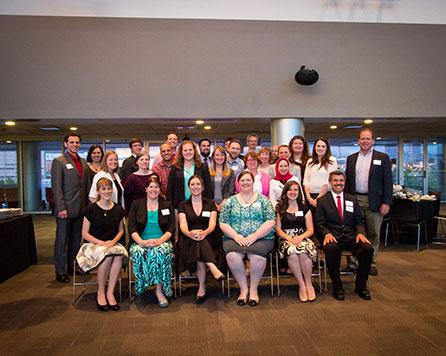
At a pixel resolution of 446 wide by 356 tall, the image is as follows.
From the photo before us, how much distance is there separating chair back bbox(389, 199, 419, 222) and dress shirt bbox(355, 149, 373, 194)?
1.78m

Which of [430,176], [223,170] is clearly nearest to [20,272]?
[223,170]

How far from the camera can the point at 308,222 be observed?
11.5ft

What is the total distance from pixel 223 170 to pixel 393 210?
333 cm

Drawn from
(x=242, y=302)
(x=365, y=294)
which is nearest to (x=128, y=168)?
(x=242, y=302)

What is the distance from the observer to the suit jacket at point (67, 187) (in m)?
3.85

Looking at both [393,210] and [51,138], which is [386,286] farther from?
[51,138]

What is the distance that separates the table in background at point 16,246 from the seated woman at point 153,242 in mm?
1790

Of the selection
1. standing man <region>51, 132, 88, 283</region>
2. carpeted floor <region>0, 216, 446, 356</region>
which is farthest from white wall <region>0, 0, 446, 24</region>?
carpeted floor <region>0, 216, 446, 356</region>

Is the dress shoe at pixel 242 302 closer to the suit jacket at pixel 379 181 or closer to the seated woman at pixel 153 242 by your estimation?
the seated woman at pixel 153 242

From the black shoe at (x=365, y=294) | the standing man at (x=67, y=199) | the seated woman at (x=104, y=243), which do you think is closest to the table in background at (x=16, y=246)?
the standing man at (x=67, y=199)

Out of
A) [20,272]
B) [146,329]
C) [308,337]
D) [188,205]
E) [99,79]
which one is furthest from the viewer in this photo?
[99,79]

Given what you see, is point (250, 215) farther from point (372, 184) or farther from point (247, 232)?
point (372, 184)

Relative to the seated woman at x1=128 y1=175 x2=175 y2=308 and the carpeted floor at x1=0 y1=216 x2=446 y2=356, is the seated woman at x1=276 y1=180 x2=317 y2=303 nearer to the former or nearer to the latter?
the carpeted floor at x1=0 y1=216 x2=446 y2=356

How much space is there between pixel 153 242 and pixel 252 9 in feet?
11.0
